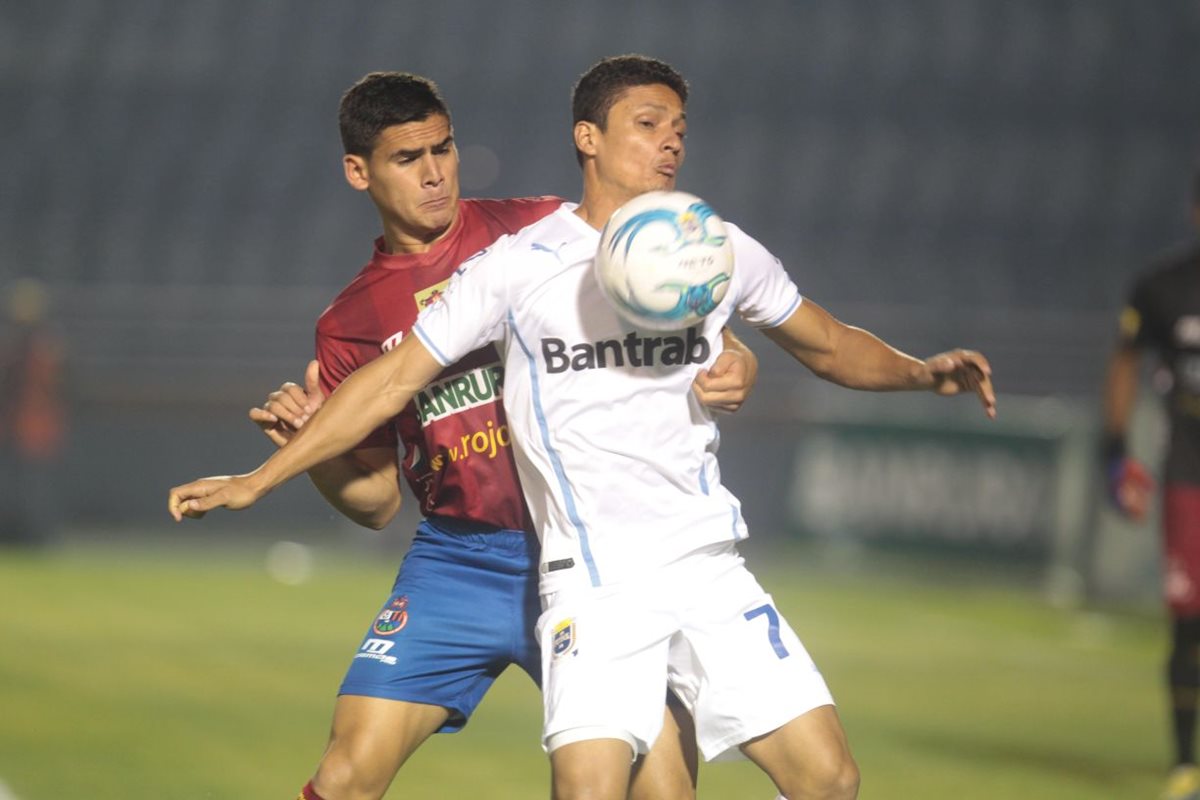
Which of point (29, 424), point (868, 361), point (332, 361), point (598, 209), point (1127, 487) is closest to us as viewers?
point (598, 209)

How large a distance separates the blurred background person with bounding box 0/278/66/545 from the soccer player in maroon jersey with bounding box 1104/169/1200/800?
1096 cm

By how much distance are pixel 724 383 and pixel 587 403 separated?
0.38 metres

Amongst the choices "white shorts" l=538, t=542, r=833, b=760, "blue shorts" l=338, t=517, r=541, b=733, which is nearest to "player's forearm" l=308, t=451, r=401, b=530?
"blue shorts" l=338, t=517, r=541, b=733

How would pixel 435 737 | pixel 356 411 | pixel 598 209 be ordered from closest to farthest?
pixel 356 411 < pixel 598 209 < pixel 435 737

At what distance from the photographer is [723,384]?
191 inches

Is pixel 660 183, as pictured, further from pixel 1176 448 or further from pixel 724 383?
pixel 1176 448

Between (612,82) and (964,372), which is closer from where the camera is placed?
(612,82)

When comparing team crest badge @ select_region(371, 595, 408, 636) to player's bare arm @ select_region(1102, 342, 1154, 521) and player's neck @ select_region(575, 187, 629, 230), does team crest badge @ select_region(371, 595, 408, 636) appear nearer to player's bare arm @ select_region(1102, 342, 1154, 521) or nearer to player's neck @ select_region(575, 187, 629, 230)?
player's neck @ select_region(575, 187, 629, 230)

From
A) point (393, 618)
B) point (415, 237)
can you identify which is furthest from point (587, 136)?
A: point (393, 618)

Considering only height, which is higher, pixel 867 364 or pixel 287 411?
pixel 867 364

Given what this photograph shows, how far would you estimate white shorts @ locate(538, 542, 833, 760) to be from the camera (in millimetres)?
4602

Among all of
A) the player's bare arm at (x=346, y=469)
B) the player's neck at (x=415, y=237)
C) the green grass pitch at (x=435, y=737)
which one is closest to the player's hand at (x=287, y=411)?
the player's bare arm at (x=346, y=469)

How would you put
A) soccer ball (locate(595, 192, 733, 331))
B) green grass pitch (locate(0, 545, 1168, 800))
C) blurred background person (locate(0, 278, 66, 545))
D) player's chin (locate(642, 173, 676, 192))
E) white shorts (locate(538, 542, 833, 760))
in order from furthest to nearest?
1. blurred background person (locate(0, 278, 66, 545))
2. green grass pitch (locate(0, 545, 1168, 800))
3. player's chin (locate(642, 173, 676, 192))
4. white shorts (locate(538, 542, 833, 760))
5. soccer ball (locate(595, 192, 733, 331))

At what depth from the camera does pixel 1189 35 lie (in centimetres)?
2262
